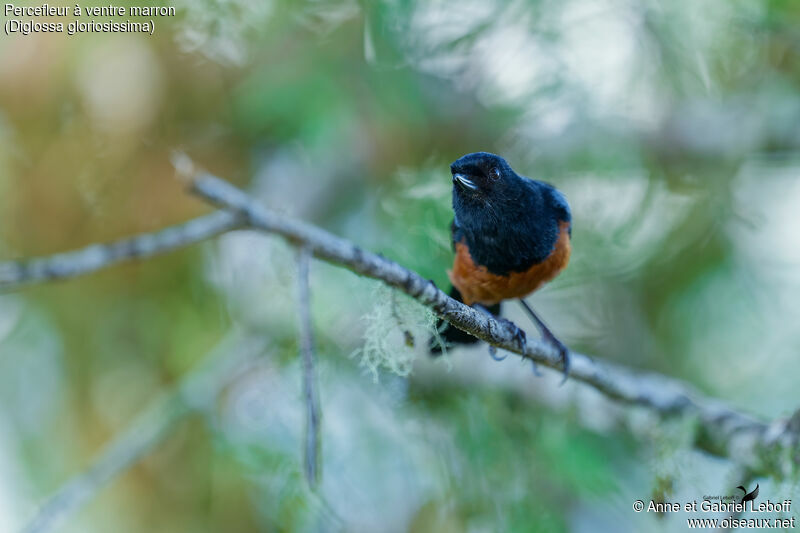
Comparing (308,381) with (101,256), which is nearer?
(308,381)

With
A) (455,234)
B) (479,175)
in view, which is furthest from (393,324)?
(455,234)

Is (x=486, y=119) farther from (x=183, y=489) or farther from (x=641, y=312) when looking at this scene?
(x=183, y=489)

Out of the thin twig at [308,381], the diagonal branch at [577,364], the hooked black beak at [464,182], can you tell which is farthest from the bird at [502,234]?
the thin twig at [308,381]

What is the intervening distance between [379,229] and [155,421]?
1.51 metres

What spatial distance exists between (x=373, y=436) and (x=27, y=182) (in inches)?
102

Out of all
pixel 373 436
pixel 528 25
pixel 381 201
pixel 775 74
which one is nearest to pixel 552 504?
pixel 373 436

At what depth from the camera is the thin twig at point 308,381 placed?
1582 millimetres

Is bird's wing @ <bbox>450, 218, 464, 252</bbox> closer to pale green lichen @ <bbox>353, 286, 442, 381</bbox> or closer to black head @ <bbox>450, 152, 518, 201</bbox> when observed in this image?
black head @ <bbox>450, 152, 518, 201</bbox>

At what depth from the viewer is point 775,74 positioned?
4.79 meters

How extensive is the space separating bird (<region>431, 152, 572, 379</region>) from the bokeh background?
14.4 inches

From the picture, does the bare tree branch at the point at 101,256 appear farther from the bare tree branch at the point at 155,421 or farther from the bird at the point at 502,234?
the bare tree branch at the point at 155,421

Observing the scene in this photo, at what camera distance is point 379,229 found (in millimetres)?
3680

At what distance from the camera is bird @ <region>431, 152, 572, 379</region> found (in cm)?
249

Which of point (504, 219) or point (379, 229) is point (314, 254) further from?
point (379, 229)
